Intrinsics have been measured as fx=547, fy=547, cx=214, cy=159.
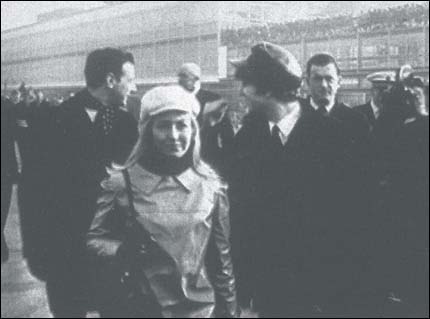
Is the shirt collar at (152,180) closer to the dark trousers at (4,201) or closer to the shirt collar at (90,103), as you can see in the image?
the shirt collar at (90,103)

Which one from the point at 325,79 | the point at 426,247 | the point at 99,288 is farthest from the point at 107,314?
the point at 426,247

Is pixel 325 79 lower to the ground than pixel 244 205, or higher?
higher

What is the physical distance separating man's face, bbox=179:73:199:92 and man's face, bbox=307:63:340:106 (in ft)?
1.35

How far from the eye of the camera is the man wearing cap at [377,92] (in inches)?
81.6

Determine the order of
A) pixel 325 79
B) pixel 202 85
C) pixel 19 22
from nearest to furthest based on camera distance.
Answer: pixel 325 79, pixel 202 85, pixel 19 22

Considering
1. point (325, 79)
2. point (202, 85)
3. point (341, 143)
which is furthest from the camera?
point (202, 85)

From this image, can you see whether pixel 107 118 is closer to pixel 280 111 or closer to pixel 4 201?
pixel 280 111

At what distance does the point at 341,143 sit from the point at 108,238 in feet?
2.66

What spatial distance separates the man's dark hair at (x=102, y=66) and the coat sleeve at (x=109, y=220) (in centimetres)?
43

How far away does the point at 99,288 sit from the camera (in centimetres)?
162

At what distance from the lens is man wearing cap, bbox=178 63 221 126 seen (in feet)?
6.40

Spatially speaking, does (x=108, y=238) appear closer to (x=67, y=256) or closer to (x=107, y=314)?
(x=107, y=314)

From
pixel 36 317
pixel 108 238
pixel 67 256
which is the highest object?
pixel 108 238

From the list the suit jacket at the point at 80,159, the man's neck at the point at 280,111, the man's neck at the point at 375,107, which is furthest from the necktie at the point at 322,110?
the suit jacket at the point at 80,159
